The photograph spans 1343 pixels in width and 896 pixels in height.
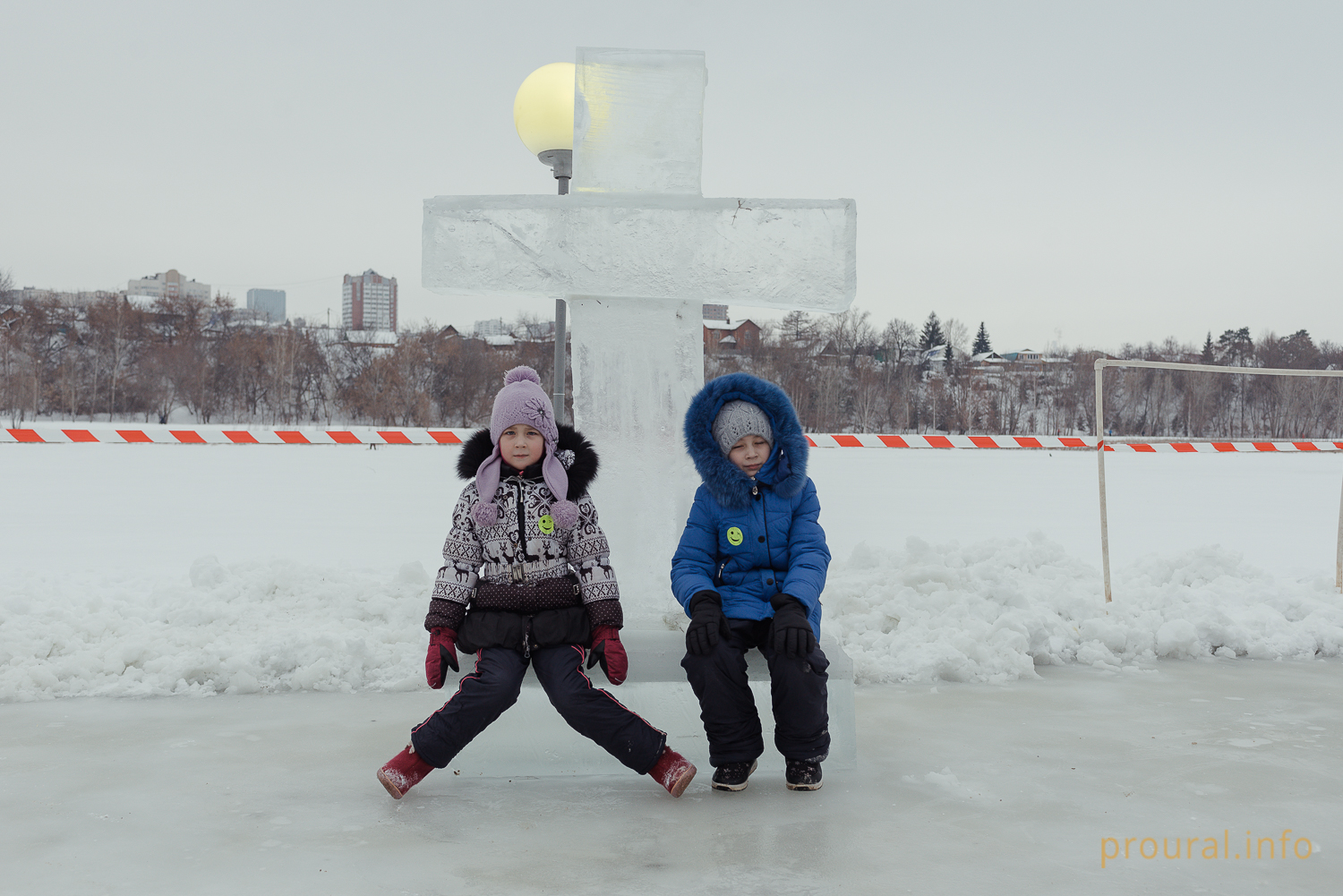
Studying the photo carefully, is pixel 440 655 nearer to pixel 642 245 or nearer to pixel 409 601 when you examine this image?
pixel 642 245

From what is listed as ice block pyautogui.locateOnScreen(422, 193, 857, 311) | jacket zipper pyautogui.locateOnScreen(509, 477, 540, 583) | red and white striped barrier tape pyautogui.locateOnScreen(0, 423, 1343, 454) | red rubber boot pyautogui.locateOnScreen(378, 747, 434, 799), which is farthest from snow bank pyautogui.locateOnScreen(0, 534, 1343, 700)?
red and white striped barrier tape pyautogui.locateOnScreen(0, 423, 1343, 454)

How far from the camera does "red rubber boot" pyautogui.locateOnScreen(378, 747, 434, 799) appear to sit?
3.02 m

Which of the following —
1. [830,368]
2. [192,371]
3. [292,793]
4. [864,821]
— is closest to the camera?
[864,821]

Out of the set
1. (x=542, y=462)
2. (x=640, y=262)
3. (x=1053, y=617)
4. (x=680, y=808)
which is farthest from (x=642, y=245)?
(x=1053, y=617)

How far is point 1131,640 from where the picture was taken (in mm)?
4934

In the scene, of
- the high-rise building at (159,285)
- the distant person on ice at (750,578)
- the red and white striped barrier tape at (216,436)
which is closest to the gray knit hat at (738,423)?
the distant person on ice at (750,578)

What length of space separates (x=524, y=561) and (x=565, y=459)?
14.2 inches

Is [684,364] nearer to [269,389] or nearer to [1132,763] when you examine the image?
[1132,763]

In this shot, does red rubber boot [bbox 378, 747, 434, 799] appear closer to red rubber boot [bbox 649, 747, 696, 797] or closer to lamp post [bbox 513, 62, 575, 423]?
red rubber boot [bbox 649, 747, 696, 797]

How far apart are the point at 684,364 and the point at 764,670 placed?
125 cm

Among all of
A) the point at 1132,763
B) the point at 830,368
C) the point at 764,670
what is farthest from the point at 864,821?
the point at 830,368

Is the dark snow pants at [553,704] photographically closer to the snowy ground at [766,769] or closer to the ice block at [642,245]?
the snowy ground at [766,769]

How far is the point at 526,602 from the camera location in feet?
10.5

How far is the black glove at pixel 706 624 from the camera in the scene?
3072 millimetres
